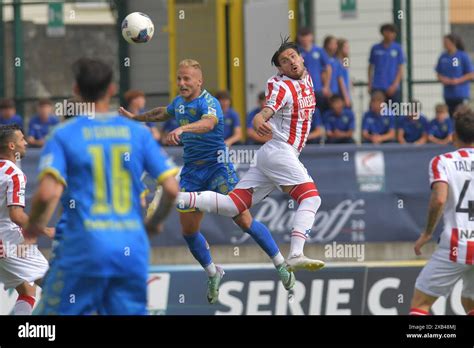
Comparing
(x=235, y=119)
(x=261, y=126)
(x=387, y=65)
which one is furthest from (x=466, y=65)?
(x=261, y=126)

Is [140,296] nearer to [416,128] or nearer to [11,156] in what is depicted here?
[11,156]

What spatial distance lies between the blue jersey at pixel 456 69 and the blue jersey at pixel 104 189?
35.8 ft

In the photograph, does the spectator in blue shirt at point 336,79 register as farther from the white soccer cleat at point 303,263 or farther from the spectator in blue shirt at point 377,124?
the white soccer cleat at point 303,263

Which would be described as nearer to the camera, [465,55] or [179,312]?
[179,312]

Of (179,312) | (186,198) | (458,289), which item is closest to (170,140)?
(186,198)

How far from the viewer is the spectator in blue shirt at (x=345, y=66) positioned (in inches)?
752

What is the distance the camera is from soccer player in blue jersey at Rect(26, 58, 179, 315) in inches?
338

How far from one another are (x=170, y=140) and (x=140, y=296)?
9.62 feet

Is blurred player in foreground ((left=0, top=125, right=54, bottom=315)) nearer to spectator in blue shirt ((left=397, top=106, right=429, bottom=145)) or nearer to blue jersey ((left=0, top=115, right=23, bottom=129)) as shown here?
blue jersey ((left=0, top=115, right=23, bottom=129))

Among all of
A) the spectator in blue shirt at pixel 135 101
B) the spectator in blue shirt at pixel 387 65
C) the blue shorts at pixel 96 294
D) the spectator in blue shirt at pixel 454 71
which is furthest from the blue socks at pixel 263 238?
the spectator in blue shirt at pixel 454 71

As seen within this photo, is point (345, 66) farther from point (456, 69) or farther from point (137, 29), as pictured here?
point (137, 29)

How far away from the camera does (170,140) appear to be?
11.4 meters

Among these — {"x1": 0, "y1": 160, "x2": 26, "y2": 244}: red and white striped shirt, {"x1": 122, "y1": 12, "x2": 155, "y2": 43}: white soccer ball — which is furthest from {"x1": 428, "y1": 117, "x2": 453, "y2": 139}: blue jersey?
{"x1": 0, "y1": 160, "x2": 26, "y2": 244}: red and white striped shirt

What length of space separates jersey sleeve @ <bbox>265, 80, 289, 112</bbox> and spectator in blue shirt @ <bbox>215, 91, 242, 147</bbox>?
6.26 meters
